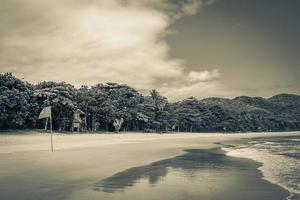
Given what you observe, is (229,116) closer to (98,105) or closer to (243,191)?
(98,105)

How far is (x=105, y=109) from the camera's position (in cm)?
7650

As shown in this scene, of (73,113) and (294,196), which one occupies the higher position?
(73,113)

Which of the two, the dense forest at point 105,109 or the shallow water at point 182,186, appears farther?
the dense forest at point 105,109

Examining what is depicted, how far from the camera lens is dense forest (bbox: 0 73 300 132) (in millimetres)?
53938

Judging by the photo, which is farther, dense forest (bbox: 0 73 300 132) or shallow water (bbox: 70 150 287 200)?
dense forest (bbox: 0 73 300 132)

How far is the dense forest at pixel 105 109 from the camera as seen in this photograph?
53938 mm

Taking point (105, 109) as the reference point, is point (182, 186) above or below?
below

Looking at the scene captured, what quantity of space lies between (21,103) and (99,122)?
30.5m

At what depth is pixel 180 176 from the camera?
16.5 m

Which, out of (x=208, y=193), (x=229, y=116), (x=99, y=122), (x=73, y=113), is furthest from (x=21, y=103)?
(x=229, y=116)

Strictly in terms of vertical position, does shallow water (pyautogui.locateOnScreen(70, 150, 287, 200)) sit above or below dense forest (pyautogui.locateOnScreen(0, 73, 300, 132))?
below

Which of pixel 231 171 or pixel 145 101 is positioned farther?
pixel 145 101

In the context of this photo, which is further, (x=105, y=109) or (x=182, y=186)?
(x=105, y=109)

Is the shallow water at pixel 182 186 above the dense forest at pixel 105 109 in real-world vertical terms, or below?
below
